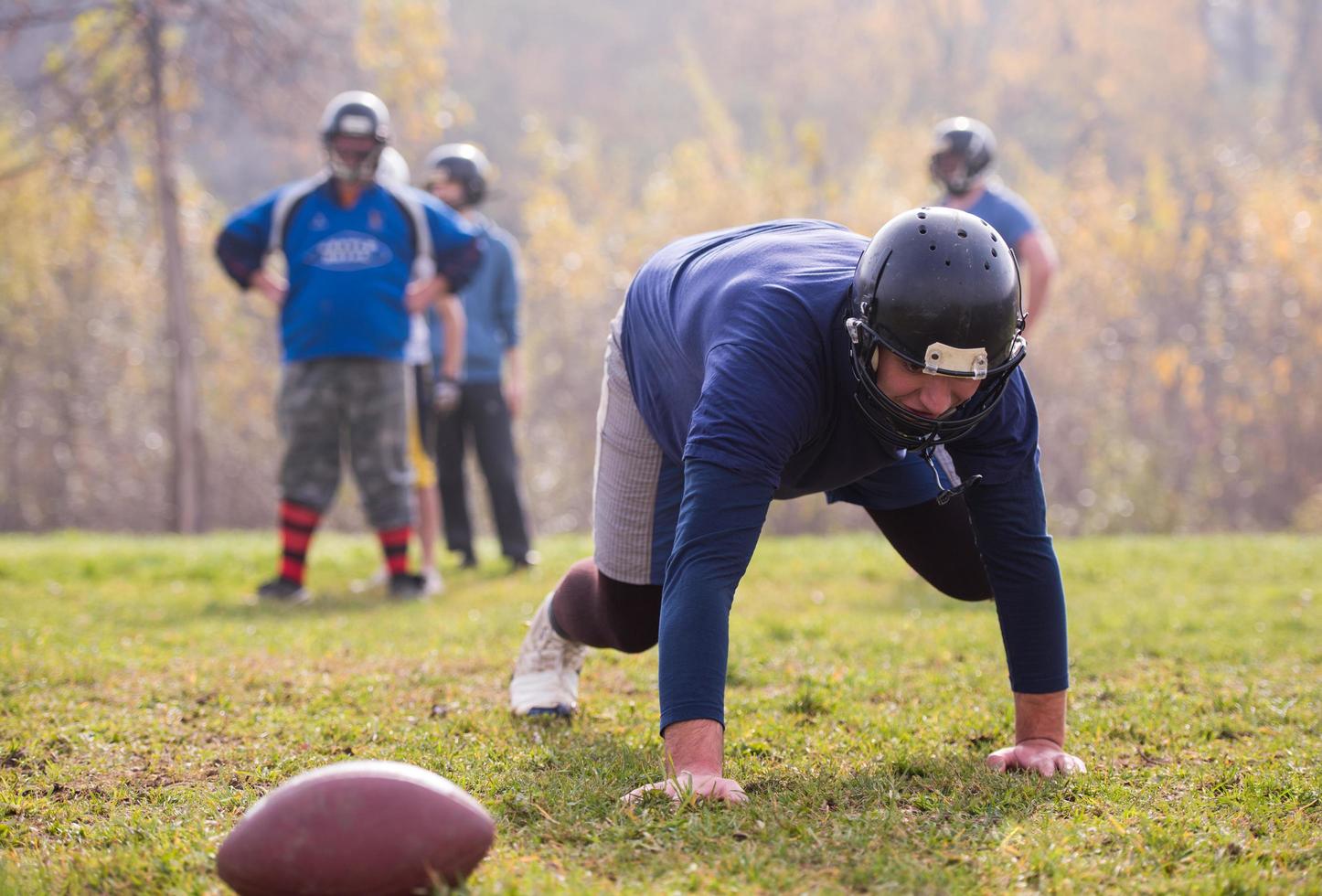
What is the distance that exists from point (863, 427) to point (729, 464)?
0.53 m

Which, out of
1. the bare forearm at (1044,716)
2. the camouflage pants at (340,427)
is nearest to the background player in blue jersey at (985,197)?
the camouflage pants at (340,427)

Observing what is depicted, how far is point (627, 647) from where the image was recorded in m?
3.96

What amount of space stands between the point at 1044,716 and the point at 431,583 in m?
4.78

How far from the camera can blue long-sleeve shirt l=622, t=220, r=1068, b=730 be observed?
2.91 m

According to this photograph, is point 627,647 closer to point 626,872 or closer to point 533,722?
point 533,722

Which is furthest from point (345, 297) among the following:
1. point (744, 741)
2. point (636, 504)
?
point (744, 741)

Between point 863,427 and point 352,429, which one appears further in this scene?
point 352,429

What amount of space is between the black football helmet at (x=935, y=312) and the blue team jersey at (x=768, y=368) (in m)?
0.11

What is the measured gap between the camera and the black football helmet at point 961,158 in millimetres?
7594

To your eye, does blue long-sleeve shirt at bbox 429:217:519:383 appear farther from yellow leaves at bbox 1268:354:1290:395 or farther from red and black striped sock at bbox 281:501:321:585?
yellow leaves at bbox 1268:354:1290:395

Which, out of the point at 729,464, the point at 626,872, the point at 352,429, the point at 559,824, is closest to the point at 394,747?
the point at 559,824

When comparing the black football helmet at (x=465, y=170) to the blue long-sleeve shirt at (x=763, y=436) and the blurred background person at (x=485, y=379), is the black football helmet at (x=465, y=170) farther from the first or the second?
the blue long-sleeve shirt at (x=763, y=436)

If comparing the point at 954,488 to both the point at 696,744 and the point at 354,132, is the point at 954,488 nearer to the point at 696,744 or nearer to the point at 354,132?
the point at 696,744

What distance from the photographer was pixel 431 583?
25.3 ft
